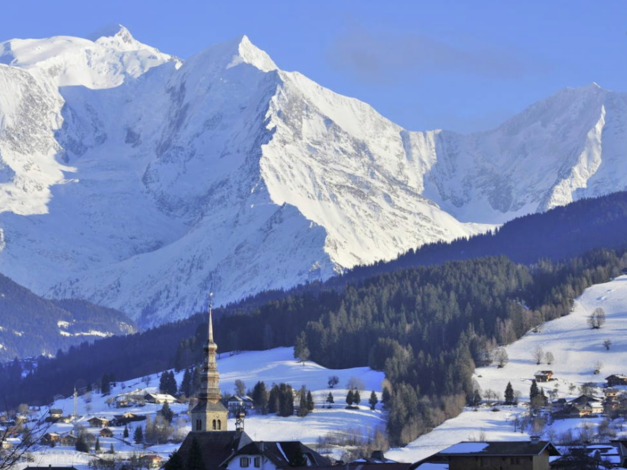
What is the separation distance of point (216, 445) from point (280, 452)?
5.41 m

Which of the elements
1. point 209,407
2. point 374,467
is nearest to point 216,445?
point 209,407

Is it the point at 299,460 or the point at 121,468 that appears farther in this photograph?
the point at 121,468

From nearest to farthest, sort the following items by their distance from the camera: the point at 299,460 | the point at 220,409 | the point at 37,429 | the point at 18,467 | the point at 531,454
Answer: the point at 37,429 → the point at 531,454 → the point at 299,460 → the point at 220,409 → the point at 18,467

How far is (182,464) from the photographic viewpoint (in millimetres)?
137500

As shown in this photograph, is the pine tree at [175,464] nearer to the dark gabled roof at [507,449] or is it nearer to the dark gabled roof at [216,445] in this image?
the dark gabled roof at [216,445]

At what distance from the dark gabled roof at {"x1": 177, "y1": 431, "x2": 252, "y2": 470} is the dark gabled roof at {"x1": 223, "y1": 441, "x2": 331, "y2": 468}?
1440 mm

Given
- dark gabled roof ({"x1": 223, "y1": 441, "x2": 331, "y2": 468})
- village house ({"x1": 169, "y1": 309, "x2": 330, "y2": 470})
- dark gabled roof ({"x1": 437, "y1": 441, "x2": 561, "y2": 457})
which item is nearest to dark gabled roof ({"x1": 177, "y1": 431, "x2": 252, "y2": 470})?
village house ({"x1": 169, "y1": 309, "x2": 330, "y2": 470})

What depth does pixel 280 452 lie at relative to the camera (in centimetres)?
15225

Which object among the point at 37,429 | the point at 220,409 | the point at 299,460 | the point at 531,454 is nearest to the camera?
the point at 37,429

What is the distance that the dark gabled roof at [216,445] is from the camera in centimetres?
14962

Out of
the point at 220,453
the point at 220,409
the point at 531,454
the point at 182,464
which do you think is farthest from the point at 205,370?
the point at 531,454

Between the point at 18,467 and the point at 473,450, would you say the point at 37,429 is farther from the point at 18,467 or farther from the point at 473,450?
the point at 18,467

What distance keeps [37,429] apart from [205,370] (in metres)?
101

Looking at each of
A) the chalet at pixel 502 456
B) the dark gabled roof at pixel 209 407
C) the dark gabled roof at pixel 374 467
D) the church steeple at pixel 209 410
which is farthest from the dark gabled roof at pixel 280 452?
the chalet at pixel 502 456
